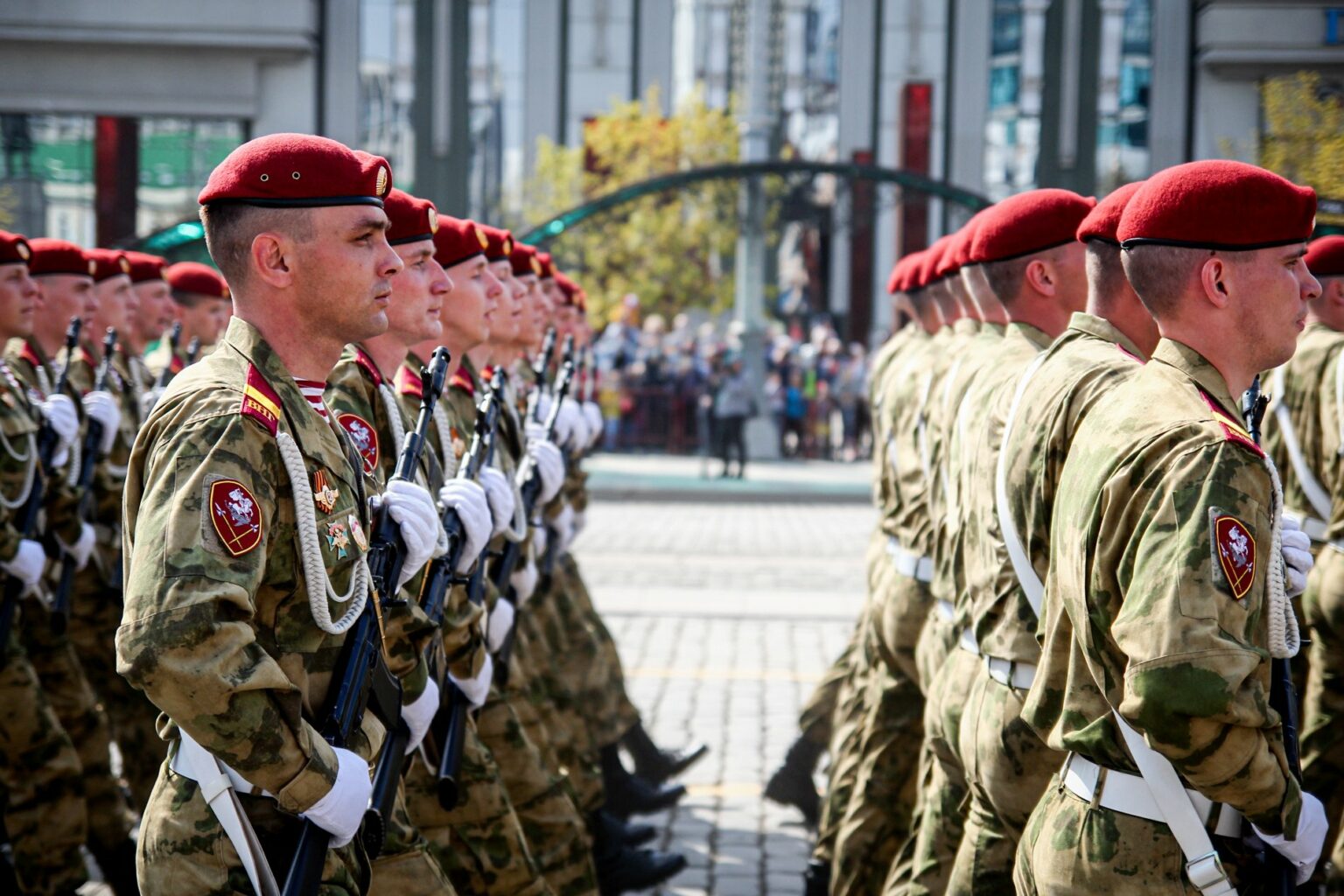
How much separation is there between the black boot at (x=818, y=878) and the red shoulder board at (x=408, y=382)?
2192 millimetres

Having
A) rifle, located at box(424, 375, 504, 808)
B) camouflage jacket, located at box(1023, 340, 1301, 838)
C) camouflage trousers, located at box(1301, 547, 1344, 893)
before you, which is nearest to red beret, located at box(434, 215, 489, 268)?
rifle, located at box(424, 375, 504, 808)

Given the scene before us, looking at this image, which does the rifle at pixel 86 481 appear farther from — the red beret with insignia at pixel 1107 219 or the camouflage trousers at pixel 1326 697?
the camouflage trousers at pixel 1326 697

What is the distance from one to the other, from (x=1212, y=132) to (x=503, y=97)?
56.1ft

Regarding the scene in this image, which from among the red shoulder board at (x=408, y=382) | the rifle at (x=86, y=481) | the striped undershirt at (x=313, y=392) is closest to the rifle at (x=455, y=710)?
the red shoulder board at (x=408, y=382)

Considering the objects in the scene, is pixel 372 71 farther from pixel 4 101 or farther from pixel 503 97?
pixel 4 101

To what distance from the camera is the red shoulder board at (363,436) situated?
371 centimetres

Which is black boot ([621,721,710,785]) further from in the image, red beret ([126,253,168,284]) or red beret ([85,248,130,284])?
red beret ([126,253,168,284])

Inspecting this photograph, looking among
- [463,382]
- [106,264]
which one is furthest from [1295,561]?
[106,264]

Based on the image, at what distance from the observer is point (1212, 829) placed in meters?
2.87

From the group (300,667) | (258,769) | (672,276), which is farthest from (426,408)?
(672,276)

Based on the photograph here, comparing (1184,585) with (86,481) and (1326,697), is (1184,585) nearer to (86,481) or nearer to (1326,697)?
(1326,697)

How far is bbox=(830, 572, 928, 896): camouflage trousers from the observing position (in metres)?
5.23

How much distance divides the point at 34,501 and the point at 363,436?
8.10 feet

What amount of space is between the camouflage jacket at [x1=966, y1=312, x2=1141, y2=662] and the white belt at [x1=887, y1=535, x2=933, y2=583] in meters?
1.43
